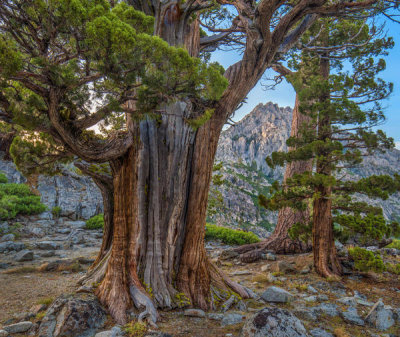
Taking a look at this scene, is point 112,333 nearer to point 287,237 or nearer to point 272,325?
point 272,325

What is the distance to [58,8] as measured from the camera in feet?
6.18

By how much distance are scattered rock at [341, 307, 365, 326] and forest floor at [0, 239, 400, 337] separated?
2.2 inches

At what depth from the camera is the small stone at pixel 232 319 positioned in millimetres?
3100

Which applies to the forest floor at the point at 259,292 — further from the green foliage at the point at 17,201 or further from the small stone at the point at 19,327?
the green foliage at the point at 17,201

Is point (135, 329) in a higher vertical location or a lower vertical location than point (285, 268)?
higher

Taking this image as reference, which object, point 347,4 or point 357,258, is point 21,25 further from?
point 357,258

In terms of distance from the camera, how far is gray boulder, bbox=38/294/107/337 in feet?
8.70

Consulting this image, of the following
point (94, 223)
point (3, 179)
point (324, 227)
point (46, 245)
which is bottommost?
point (46, 245)

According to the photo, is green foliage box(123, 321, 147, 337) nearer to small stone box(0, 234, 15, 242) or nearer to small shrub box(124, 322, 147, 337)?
small shrub box(124, 322, 147, 337)

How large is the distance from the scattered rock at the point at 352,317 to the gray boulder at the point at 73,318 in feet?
10.3

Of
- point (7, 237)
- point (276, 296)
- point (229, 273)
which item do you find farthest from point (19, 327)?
point (7, 237)

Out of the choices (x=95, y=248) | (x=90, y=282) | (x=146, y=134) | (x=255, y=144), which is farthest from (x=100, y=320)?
(x=255, y=144)

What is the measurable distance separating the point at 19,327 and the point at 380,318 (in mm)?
4350

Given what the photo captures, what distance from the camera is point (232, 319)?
3.17 m
